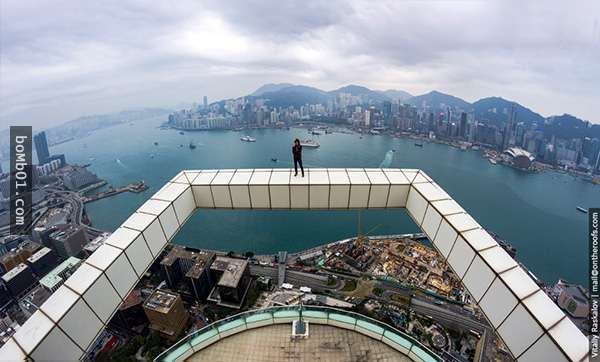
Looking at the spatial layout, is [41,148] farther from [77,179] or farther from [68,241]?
[68,241]

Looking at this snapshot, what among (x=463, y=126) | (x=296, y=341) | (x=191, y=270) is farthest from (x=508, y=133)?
(x=296, y=341)

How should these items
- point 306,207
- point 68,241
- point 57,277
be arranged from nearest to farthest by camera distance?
point 306,207, point 57,277, point 68,241

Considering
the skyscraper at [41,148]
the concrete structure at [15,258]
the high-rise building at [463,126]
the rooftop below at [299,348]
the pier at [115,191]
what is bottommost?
the concrete structure at [15,258]

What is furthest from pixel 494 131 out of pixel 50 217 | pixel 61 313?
pixel 50 217

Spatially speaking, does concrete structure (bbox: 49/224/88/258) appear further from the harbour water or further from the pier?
the pier

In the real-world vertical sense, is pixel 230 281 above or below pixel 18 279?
above


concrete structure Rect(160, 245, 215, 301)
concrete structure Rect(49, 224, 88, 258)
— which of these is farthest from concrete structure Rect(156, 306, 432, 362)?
concrete structure Rect(49, 224, 88, 258)

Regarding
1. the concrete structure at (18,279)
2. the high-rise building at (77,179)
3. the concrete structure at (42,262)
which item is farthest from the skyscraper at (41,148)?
the concrete structure at (18,279)

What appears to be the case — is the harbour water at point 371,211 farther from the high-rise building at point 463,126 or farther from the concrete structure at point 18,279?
the concrete structure at point 18,279
